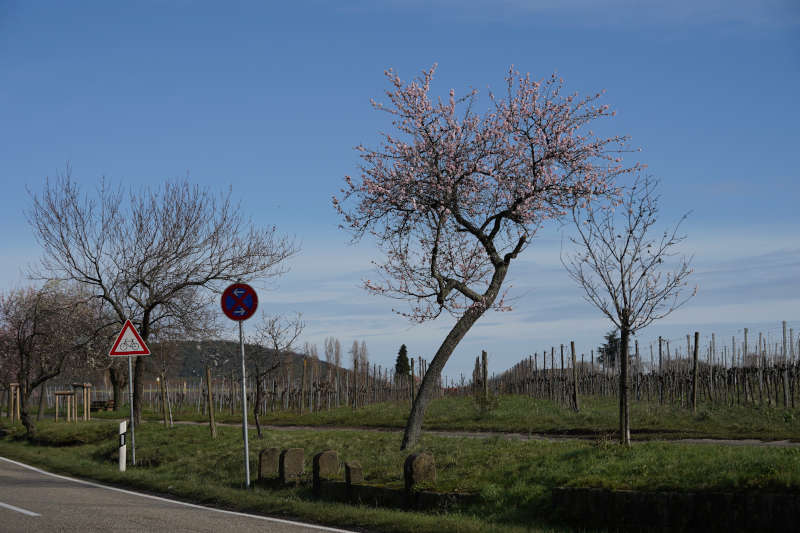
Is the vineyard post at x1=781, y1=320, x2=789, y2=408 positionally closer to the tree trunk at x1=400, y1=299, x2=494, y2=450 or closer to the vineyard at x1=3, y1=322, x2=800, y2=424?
the vineyard at x1=3, y1=322, x2=800, y2=424

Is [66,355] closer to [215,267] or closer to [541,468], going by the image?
[215,267]

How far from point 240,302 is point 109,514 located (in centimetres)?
498

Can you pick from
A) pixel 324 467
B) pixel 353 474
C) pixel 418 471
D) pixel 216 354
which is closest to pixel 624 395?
pixel 418 471

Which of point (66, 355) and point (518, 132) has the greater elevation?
point (518, 132)

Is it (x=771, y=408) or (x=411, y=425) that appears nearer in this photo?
(x=411, y=425)

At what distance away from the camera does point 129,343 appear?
1858cm

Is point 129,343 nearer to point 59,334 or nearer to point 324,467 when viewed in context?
point 324,467

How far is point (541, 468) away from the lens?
1148cm

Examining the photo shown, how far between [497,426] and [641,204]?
11570 millimetres

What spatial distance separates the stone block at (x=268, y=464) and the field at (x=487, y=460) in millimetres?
480

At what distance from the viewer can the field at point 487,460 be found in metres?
9.69

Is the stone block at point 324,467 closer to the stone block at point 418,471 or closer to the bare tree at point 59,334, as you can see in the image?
the stone block at point 418,471

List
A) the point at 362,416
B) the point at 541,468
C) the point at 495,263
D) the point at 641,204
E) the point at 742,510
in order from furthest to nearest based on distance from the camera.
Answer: the point at 362,416, the point at 495,263, the point at 641,204, the point at 541,468, the point at 742,510

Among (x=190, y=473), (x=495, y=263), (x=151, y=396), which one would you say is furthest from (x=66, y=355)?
(x=151, y=396)
